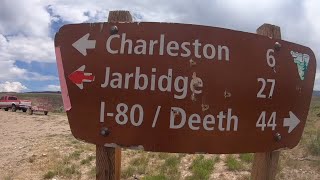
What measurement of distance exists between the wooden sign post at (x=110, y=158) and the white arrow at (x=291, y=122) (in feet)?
3.80

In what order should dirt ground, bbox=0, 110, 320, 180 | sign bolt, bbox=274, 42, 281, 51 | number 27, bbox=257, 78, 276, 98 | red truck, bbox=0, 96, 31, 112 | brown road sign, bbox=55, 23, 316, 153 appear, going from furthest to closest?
red truck, bbox=0, 96, 31, 112, dirt ground, bbox=0, 110, 320, 180, sign bolt, bbox=274, 42, 281, 51, number 27, bbox=257, 78, 276, 98, brown road sign, bbox=55, 23, 316, 153

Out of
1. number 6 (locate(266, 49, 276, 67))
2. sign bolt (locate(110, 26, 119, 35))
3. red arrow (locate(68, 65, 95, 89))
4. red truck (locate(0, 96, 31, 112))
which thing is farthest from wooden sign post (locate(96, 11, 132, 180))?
red truck (locate(0, 96, 31, 112))

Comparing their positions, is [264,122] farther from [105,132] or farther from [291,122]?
[105,132]

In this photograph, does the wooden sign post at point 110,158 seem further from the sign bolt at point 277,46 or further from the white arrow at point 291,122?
the white arrow at point 291,122

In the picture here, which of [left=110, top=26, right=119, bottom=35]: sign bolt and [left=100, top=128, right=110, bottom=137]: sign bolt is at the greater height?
[left=110, top=26, right=119, bottom=35]: sign bolt

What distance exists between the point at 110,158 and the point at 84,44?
0.75 metres

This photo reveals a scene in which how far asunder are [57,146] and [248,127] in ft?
34.0

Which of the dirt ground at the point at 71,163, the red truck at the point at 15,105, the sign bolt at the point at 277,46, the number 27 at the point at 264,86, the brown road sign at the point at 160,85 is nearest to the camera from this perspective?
the brown road sign at the point at 160,85

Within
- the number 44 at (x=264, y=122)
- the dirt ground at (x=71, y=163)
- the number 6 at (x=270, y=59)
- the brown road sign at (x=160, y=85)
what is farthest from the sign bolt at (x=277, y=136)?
the dirt ground at (x=71, y=163)

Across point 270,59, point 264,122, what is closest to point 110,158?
point 264,122

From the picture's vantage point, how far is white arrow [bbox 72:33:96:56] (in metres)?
2.26

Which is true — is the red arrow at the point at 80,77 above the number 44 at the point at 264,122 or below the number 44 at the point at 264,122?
above

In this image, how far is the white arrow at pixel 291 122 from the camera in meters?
2.55

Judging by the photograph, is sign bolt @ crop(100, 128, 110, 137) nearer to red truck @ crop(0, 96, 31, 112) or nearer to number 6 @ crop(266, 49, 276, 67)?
number 6 @ crop(266, 49, 276, 67)
